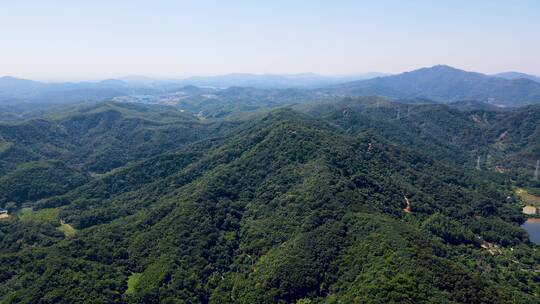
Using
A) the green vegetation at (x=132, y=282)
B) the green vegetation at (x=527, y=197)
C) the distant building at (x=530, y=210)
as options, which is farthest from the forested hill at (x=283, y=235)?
the distant building at (x=530, y=210)

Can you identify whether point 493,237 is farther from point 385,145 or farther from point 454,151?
point 454,151

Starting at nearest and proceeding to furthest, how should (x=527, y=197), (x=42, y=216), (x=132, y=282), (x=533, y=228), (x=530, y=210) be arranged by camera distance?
(x=132, y=282), (x=533, y=228), (x=42, y=216), (x=530, y=210), (x=527, y=197)

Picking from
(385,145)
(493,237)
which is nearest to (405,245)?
(493,237)

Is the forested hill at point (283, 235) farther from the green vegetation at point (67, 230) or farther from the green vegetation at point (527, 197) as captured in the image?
the green vegetation at point (527, 197)

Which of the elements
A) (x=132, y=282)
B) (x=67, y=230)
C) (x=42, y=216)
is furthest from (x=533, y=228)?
(x=42, y=216)

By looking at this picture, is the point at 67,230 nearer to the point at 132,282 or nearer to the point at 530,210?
the point at 132,282
